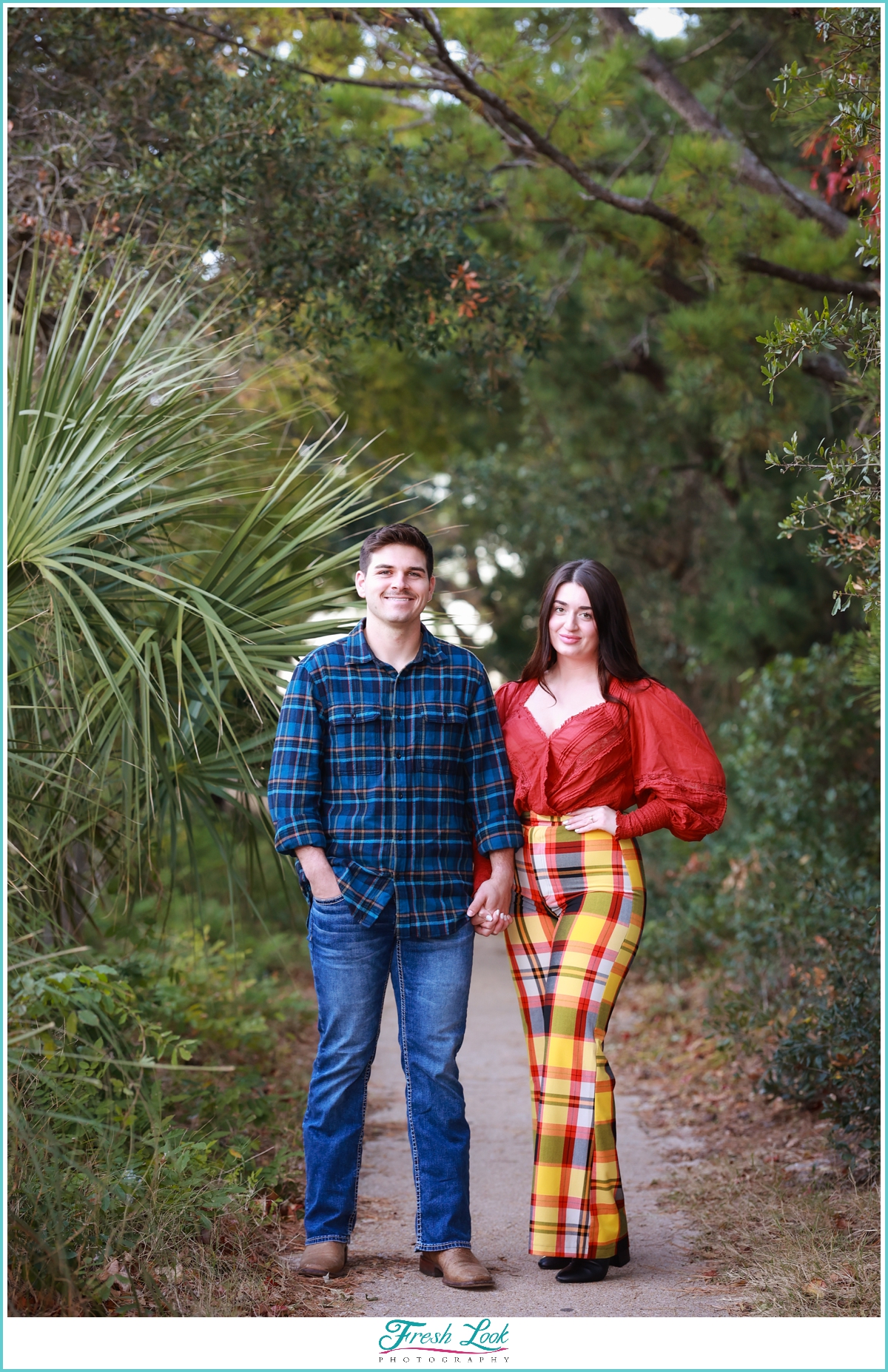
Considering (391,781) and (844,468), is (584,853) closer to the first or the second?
(391,781)

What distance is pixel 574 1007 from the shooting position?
3.42 m

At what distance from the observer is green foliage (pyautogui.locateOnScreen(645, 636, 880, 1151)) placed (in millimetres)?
4758

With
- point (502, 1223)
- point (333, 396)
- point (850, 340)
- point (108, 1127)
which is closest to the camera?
point (108, 1127)

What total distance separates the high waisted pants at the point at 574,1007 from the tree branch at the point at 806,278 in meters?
3.37

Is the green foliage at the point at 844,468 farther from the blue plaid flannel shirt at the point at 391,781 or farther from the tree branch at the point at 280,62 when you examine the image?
the tree branch at the point at 280,62

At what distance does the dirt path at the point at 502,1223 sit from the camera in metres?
3.28

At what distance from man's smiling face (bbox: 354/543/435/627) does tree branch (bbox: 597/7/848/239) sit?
12.8 ft

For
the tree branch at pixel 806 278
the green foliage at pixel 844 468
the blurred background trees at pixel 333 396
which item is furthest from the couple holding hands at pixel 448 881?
the tree branch at pixel 806 278

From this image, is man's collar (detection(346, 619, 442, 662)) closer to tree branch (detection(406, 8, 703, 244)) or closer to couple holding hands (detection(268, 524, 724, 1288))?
couple holding hands (detection(268, 524, 724, 1288))

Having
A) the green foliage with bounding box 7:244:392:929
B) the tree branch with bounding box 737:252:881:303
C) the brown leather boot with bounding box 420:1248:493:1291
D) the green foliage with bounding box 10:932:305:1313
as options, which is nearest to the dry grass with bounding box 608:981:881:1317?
the brown leather boot with bounding box 420:1248:493:1291

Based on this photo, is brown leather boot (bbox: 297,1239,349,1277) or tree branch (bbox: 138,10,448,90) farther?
tree branch (bbox: 138,10,448,90)

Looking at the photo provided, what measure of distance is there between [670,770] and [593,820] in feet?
0.87

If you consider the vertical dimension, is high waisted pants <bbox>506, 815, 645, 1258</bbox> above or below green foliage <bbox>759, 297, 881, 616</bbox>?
below

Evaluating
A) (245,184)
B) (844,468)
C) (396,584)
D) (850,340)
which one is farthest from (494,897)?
(245,184)
